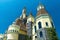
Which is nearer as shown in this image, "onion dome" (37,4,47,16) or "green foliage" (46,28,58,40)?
"green foliage" (46,28,58,40)

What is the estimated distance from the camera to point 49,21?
43.2m

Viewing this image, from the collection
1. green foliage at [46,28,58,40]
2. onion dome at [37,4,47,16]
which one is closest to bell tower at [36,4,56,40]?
green foliage at [46,28,58,40]

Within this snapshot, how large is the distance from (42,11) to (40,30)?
947 centimetres

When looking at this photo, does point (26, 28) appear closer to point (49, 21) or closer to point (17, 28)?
point (17, 28)

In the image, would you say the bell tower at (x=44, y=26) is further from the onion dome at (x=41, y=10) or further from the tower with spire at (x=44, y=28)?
the onion dome at (x=41, y=10)

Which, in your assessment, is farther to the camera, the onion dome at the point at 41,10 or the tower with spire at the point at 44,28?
the onion dome at the point at 41,10

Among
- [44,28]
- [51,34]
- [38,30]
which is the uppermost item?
[44,28]

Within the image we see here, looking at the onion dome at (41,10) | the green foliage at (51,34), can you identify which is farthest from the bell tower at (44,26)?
the onion dome at (41,10)

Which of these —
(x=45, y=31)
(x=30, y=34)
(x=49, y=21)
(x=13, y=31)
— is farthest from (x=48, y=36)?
(x=13, y=31)

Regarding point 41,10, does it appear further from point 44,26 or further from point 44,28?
point 44,28

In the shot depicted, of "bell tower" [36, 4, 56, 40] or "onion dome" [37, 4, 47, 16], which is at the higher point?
"onion dome" [37, 4, 47, 16]

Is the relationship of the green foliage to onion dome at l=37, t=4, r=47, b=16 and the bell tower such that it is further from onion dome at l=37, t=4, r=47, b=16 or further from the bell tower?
onion dome at l=37, t=4, r=47, b=16

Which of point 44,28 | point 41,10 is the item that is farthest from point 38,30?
point 41,10

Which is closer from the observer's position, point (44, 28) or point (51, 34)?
point (51, 34)
